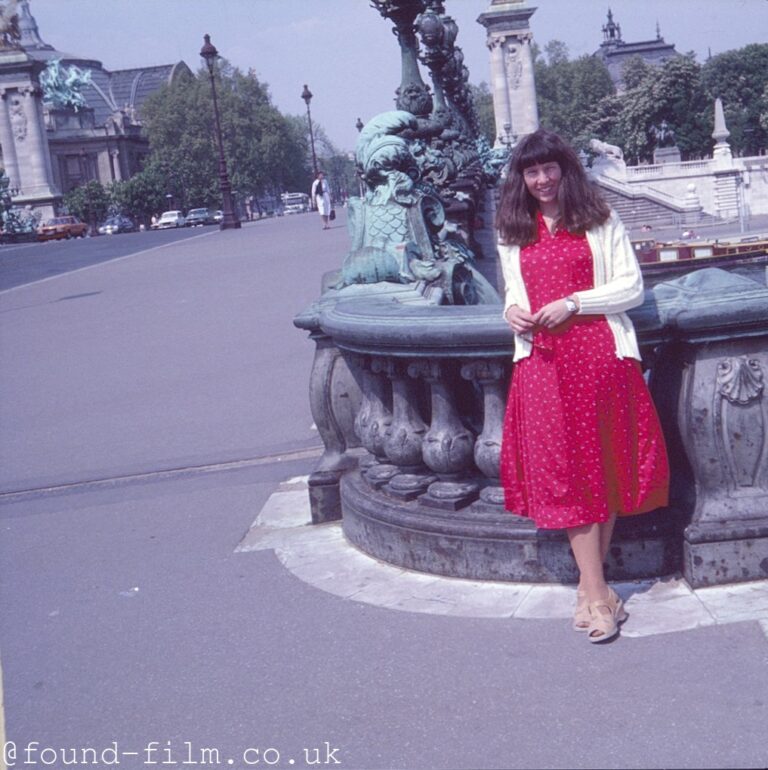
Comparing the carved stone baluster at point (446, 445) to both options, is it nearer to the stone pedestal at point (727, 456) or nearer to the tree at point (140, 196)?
the stone pedestal at point (727, 456)

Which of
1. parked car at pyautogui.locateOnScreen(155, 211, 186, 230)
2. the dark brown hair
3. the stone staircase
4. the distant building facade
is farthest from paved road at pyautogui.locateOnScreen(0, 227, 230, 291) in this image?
the distant building facade

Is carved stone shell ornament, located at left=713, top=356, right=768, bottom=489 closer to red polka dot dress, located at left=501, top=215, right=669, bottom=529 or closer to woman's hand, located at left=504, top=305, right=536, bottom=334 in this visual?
red polka dot dress, located at left=501, top=215, right=669, bottom=529

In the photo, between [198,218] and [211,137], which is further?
[211,137]

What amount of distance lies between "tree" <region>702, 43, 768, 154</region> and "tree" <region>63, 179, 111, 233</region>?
51349mm

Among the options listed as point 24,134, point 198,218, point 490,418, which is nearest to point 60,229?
point 24,134

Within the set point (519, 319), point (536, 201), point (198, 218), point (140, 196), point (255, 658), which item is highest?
point (140, 196)

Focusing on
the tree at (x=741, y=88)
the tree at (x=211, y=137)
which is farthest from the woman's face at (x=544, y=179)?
the tree at (x=741, y=88)

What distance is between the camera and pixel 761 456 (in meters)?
4.37

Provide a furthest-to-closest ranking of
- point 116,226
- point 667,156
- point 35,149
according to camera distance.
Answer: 1. point 667,156
2. point 116,226
3. point 35,149

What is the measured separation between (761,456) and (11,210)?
69742mm

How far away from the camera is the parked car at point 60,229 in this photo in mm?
65188

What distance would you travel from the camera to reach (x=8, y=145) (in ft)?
238

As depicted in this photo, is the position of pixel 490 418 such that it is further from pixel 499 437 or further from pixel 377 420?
pixel 377 420

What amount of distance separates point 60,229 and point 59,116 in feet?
162
